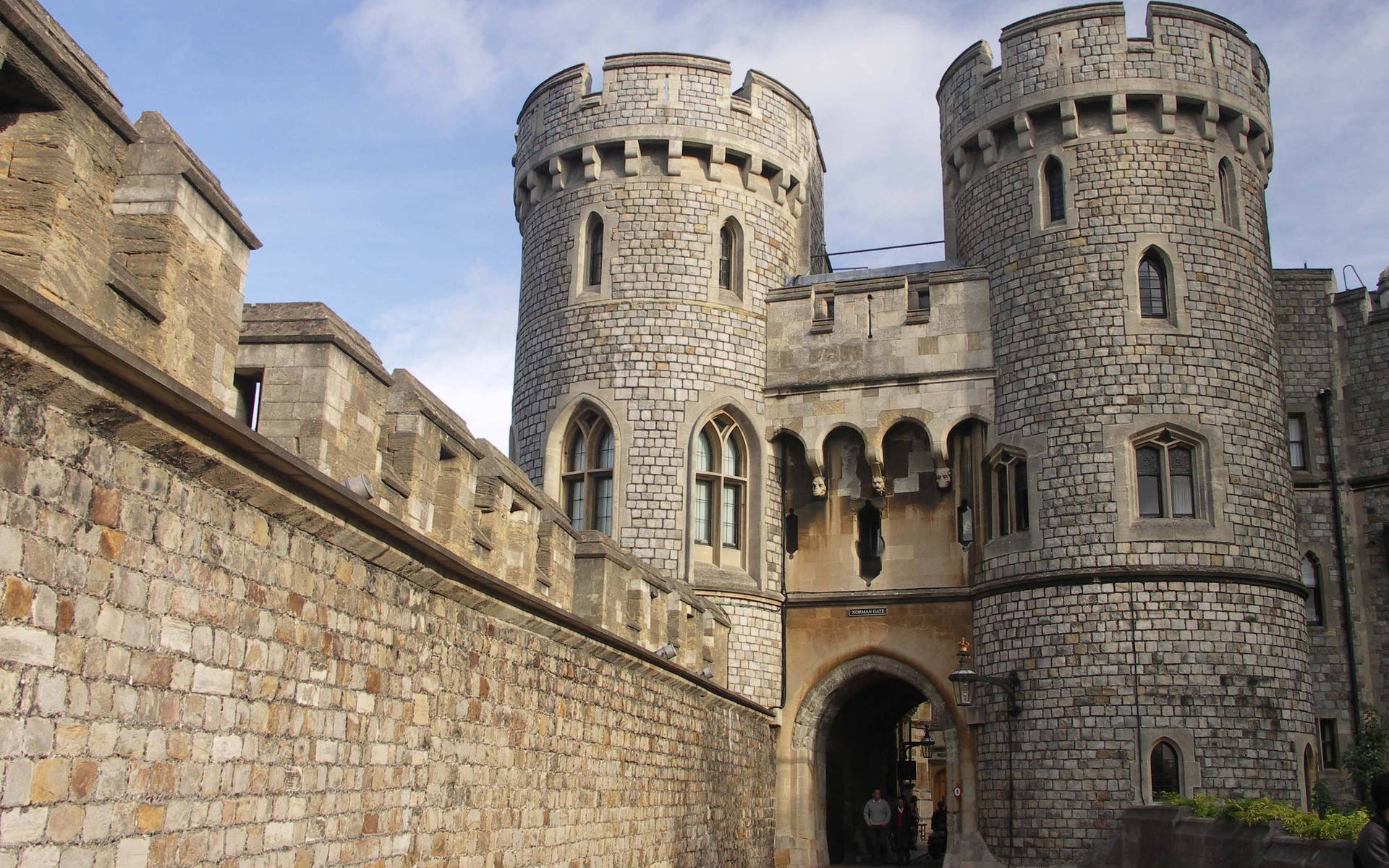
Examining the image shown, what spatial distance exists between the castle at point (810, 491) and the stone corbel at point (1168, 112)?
0.04 metres

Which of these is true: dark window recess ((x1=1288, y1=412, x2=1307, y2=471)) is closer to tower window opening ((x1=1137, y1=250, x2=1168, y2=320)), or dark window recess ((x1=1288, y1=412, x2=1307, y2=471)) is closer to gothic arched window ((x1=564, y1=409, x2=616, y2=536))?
tower window opening ((x1=1137, y1=250, x2=1168, y2=320))

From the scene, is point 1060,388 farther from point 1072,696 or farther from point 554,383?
point 554,383

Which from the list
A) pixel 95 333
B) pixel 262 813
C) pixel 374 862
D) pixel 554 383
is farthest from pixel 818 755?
pixel 95 333

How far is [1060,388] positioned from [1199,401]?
1.76 metres

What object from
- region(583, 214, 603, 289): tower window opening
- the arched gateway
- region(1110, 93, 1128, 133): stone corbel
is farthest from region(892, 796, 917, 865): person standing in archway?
region(1110, 93, 1128, 133): stone corbel

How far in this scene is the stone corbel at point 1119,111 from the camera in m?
17.9

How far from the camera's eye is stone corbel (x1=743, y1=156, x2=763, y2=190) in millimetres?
19938

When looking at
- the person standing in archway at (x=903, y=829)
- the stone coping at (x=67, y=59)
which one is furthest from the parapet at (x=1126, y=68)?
the stone coping at (x=67, y=59)

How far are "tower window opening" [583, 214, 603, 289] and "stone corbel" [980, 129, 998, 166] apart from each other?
227 inches

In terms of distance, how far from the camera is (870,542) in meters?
19.2

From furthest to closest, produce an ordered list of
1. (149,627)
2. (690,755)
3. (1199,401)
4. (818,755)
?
1. (818,755)
2. (1199,401)
3. (690,755)
4. (149,627)

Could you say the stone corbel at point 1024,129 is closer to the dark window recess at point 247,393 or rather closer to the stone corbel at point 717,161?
the stone corbel at point 717,161

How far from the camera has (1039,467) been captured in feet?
56.5

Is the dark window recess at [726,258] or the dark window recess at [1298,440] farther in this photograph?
the dark window recess at [1298,440]
